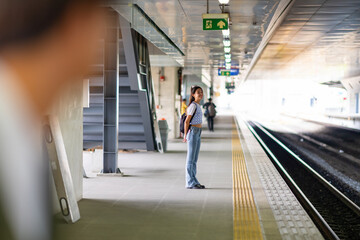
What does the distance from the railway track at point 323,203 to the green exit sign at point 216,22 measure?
160 inches

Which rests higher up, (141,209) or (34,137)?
(34,137)

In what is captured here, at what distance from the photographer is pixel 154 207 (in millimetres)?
7578

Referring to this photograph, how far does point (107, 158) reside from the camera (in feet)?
36.1

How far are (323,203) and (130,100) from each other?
23.0ft

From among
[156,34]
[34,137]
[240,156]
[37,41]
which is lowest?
[240,156]

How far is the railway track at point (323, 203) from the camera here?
26.1 feet

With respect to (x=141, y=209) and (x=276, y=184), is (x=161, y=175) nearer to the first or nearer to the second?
(x=276, y=184)

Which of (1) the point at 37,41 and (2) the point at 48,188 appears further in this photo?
(2) the point at 48,188

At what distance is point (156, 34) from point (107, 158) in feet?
21.1

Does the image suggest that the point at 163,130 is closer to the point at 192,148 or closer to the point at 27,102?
the point at 192,148

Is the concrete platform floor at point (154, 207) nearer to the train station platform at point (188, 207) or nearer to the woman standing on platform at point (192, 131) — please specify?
the train station platform at point (188, 207)

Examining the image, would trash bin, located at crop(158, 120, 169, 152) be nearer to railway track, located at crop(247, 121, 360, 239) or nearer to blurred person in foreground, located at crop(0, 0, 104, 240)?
railway track, located at crop(247, 121, 360, 239)

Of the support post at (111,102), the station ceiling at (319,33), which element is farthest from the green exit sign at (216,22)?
the support post at (111,102)

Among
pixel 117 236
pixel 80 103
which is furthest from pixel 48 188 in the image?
pixel 80 103
